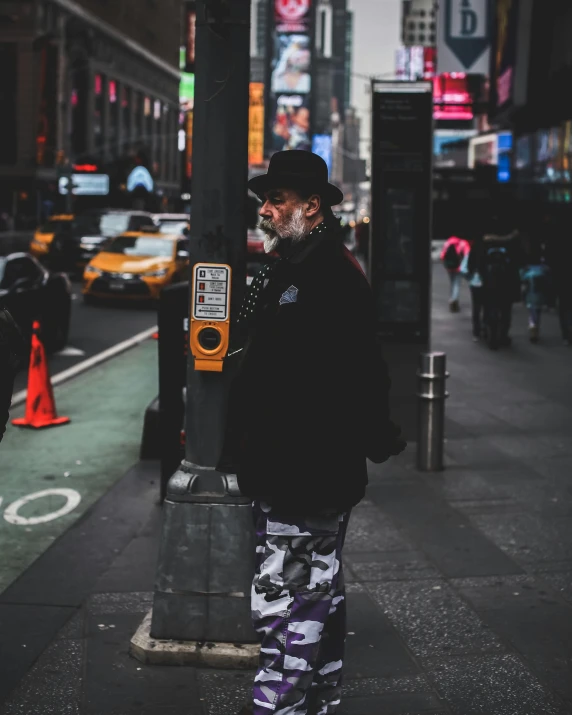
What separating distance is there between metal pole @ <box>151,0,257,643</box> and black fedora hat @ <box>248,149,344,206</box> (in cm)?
82

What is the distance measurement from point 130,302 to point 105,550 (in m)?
18.8

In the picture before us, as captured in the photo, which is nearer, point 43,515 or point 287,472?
point 287,472

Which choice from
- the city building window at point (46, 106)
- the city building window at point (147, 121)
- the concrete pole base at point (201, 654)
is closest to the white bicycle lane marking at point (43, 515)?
the concrete pole base at point (201, 654)

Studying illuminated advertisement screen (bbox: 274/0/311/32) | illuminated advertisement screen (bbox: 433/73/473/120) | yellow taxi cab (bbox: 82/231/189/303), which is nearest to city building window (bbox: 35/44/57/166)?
illuminated advertisement screen (bbox: 433/73/473/120)

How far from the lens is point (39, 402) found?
10820 mm

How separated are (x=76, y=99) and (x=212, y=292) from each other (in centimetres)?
8252

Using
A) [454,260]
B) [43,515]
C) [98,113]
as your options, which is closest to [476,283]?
[454,260]

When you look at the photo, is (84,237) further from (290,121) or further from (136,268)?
(290,121)

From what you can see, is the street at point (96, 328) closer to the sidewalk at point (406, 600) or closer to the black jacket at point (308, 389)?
the sidewalk at point (406, 600)

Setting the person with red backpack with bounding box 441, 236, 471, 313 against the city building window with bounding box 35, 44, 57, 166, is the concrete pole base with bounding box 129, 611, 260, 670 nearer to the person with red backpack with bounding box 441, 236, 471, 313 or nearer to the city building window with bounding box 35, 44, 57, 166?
the person with red backpack with bounding box 441, 236, 471, 313

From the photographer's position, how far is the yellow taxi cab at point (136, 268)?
80.1 ft

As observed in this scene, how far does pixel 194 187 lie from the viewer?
457 cm

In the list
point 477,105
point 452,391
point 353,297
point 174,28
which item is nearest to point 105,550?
point 353,297

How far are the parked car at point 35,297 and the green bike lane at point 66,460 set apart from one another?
2.11 meters
